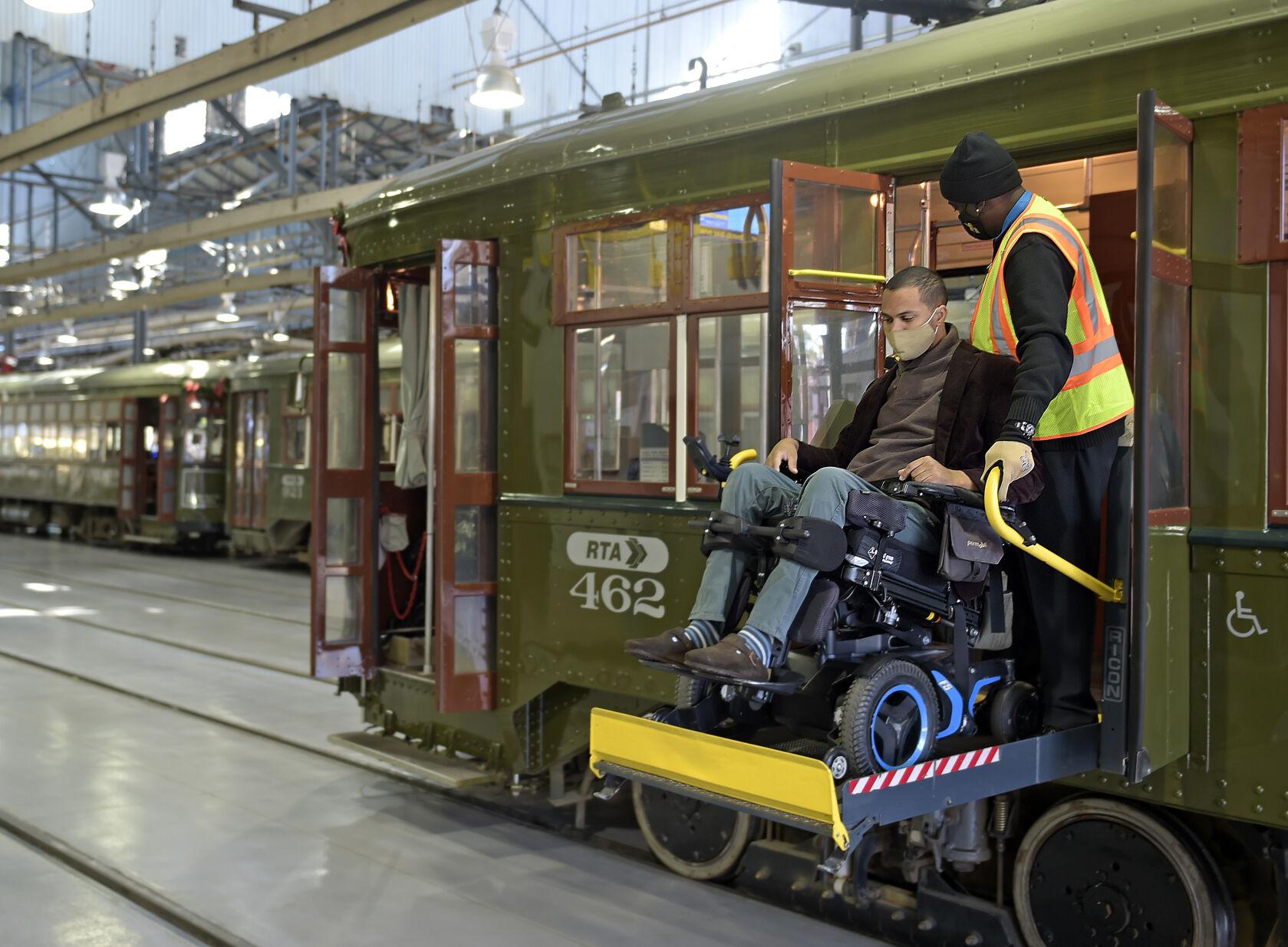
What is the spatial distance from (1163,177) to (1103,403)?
67cm

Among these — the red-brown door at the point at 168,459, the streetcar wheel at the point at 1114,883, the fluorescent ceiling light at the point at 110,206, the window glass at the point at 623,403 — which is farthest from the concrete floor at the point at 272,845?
the red-brown door at the point at 168,459

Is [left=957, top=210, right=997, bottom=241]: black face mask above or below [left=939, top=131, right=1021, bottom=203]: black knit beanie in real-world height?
below

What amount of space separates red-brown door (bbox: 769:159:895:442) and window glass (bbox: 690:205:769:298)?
62 centimetres

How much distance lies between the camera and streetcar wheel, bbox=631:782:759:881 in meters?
5.45

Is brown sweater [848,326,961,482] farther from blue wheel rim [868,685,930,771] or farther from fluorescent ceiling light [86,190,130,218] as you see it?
fluorescent ceiling light [86,190,130,218]

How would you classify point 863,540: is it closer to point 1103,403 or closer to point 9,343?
point 1103,403

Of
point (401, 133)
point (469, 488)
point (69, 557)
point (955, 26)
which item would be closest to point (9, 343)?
point (69, 557)

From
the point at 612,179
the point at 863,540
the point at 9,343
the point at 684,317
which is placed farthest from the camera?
the point at 9,343

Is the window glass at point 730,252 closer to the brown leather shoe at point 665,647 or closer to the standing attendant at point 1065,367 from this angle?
the standing attendant at point 1065,367

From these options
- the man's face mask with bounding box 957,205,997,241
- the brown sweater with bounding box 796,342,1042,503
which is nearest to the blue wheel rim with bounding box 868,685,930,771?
the brown sweater with bounding box 796,342,1042,503

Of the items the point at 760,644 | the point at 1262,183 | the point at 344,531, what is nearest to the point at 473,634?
the point at 344,531

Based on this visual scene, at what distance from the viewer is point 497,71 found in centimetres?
1040

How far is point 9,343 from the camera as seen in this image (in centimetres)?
3616

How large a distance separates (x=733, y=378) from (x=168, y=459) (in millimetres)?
18819
